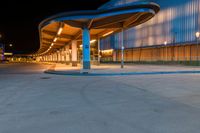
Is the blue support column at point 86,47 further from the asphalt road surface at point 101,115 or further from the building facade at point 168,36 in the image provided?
the building facade at point 168,36

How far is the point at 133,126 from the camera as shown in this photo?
14.9 feet

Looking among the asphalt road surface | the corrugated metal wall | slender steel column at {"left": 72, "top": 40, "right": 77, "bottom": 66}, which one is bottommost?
the asphalt road surface

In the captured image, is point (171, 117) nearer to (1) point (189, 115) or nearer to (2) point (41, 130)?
(1) point (189, 115)

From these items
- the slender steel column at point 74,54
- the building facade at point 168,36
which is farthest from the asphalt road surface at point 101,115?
the building facade at point 168,36

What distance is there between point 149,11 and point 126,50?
46920 mm

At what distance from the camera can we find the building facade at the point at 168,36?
144 ft

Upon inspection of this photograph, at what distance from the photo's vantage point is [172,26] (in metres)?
49.6

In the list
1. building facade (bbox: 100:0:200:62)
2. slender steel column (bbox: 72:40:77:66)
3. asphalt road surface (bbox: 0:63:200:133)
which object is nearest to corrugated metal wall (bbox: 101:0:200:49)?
building facade (bbox: 100:0:200:62)

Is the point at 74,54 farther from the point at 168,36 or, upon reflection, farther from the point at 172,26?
the point at 172,26

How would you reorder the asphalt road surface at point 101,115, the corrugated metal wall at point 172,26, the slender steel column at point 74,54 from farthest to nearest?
1. the corrugated metal wall at point 172,26
2. the slender steel column at point 74,54
3. the asphalt road surface at point 101,115

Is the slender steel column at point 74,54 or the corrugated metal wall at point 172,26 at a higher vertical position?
the corrugated metal wall at point 172,26

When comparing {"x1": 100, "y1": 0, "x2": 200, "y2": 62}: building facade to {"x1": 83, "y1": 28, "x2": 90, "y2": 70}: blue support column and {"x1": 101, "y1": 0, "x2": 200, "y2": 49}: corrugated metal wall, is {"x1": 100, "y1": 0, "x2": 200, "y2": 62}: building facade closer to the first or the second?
{"x1": 101, "y1": 0, "x2": 200, "y2": 49}: corrugated metal wall

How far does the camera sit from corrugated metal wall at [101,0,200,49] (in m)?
44.1

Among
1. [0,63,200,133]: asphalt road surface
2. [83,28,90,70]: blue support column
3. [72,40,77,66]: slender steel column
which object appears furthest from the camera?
[72,40,77,66]: slender steel column
